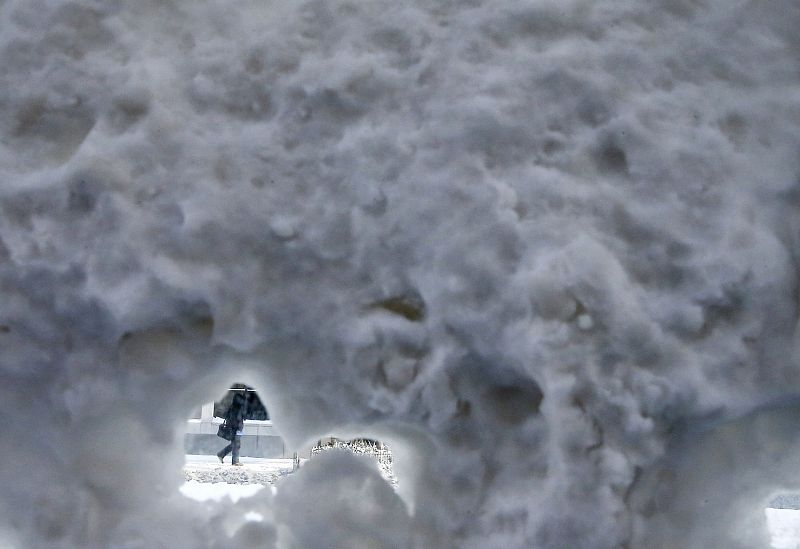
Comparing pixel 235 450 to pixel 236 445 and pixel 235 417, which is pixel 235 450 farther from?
pixel 235 417

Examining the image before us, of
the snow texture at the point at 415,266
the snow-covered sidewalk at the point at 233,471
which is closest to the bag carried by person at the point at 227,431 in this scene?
the snow-covered sidewalk at the point at 233,471

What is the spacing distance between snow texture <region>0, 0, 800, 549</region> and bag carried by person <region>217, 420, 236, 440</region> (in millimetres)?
3144

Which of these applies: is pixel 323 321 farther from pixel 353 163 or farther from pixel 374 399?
pixel 353 163

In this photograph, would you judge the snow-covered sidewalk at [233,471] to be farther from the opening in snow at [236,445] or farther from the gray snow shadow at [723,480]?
the gray snow shadow at [723,480]

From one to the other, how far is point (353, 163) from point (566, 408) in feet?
1.74

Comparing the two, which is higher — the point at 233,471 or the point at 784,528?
the point at 233,471

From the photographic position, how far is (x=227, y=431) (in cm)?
438

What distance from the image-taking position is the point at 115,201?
1252mm

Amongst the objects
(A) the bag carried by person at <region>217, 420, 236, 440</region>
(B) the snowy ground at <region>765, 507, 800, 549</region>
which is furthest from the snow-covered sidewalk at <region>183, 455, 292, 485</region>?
(B) the snowy ground at <region>765, 507, 800, 549</region>

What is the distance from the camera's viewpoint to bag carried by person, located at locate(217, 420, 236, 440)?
4.35 metres

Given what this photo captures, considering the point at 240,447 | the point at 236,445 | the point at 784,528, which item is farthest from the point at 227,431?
the point at 784,528

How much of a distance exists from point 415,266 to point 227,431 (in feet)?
11.4

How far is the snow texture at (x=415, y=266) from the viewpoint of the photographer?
44.8 inches

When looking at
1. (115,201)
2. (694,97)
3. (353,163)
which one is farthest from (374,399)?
(694,97)
